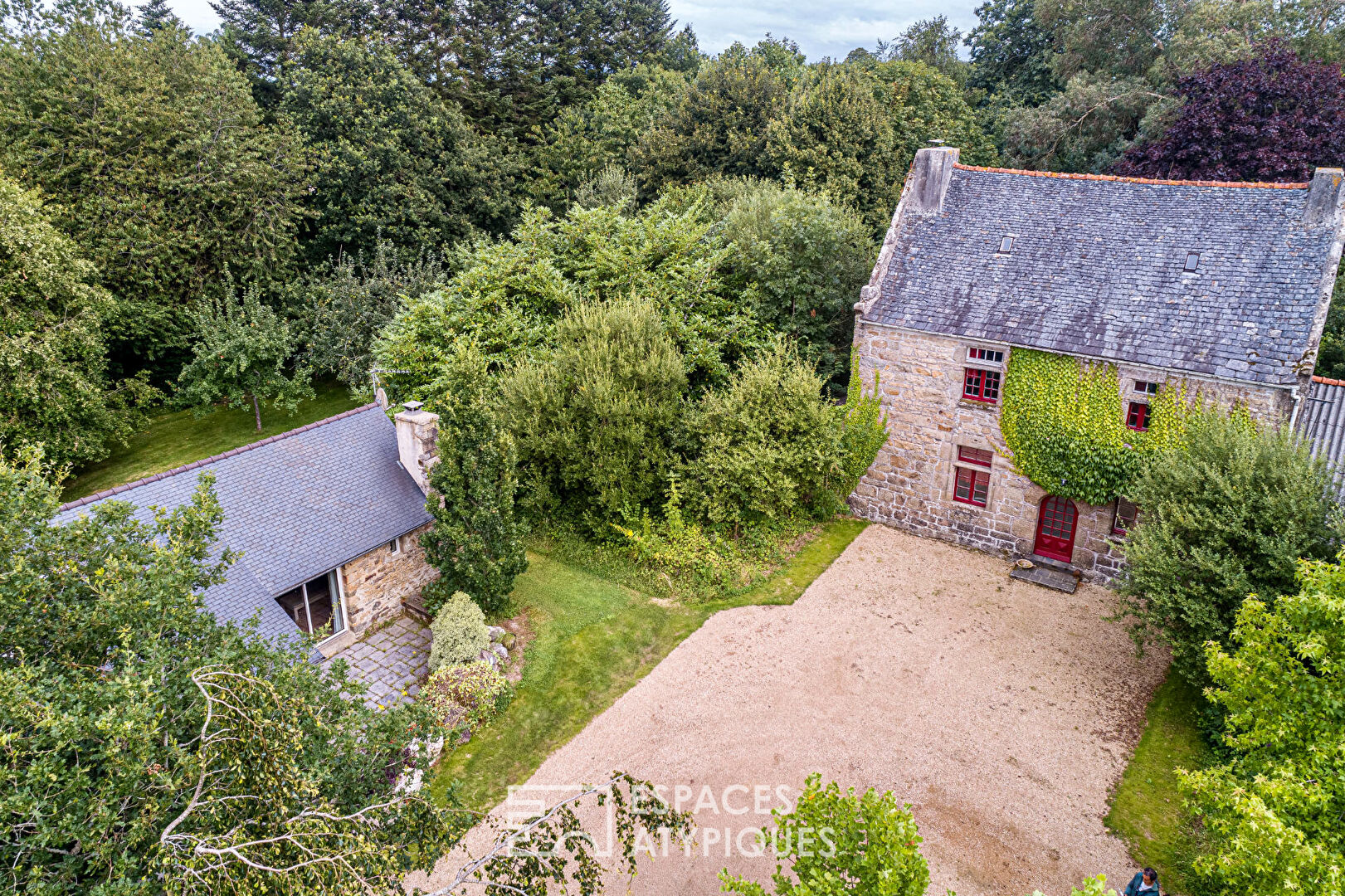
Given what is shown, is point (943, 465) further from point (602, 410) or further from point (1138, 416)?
point (602, 410)

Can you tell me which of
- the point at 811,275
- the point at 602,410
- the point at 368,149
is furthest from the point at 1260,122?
the point at 368,149

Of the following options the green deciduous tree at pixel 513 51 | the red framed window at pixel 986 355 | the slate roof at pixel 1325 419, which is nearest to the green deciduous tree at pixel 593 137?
the green deciduous tree at pixel 513 51

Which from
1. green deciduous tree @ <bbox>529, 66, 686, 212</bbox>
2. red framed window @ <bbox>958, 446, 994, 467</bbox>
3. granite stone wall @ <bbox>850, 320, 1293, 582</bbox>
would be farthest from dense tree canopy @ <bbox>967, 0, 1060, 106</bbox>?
red framed window @ <bbox>958, 446, 994, 467</bbox>

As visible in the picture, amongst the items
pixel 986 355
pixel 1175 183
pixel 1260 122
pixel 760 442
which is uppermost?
pixel 1260 122

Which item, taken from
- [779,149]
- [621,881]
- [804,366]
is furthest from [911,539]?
[779,149]

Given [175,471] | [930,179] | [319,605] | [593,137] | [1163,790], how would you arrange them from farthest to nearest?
[593,137] → [930,179] → [319,605] → [175,471] → [1163,790]

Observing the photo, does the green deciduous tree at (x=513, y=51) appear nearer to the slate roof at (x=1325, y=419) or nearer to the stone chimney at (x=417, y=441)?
the stone chimney at (x=417, y=441)
